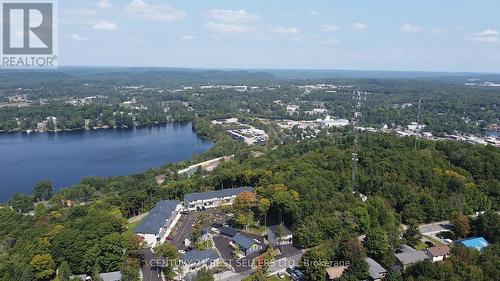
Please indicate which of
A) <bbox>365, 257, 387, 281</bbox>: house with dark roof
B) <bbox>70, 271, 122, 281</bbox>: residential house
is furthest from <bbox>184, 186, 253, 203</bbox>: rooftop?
<bbox>365, 257, 387, 281</bbox>: house with dark roof

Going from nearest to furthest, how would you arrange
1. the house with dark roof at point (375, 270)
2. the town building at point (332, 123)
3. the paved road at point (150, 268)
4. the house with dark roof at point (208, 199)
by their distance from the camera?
the house with dark roof at point (375, 270) → the paved road at point (150, 268) → the house with dark roof at point (208, 199) → the town building at point (332, 123)

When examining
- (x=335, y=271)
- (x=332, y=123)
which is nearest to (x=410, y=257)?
(x=335, y=271)

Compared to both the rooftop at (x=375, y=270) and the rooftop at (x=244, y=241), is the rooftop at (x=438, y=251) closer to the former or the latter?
the rooftop at (x=375, y=270)

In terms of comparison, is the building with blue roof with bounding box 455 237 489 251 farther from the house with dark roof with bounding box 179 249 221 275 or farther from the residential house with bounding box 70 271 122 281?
the residential house with bounding box 70 271 122 281

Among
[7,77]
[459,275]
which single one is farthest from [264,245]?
[7,77]

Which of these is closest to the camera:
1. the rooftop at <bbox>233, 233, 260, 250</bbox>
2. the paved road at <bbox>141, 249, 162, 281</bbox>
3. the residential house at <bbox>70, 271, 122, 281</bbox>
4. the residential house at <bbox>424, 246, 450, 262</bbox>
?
the residential house at <bbox>70, 271, 122, 281</bbox>

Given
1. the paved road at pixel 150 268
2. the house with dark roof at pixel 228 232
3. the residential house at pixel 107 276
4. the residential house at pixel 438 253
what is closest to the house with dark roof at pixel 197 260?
the paved road at pixel 150 268

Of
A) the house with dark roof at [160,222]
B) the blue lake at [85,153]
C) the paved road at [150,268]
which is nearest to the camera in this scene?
the paved road at [150,268]

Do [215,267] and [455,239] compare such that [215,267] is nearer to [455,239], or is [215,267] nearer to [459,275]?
[459,275]
